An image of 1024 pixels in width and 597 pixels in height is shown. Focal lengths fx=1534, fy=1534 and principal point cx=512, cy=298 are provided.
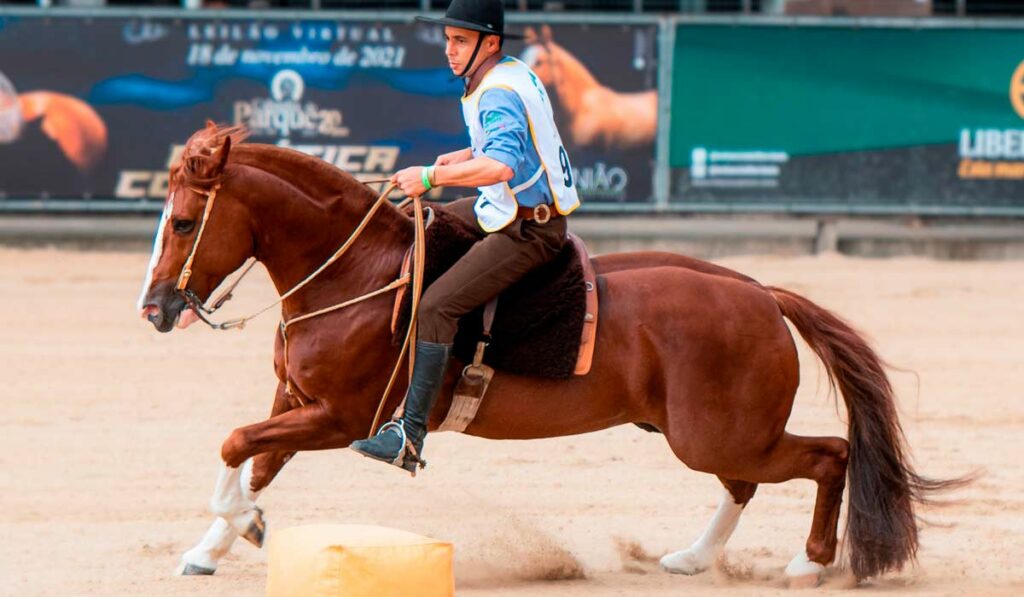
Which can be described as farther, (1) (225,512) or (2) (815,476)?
(2) (815,476)

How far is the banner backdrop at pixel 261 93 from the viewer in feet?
46.5

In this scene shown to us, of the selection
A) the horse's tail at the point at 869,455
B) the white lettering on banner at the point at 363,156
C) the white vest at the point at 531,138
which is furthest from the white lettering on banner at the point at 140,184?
the horse's tail at the point at 869,455

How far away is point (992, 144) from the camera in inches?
582

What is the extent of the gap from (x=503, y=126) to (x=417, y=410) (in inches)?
45.0

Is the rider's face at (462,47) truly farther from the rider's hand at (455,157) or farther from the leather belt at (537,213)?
the leather belt at (537,213)

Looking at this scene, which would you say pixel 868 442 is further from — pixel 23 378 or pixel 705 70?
pixel 705 70

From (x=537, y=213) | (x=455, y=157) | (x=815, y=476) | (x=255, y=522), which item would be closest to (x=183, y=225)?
(x=455, y=157)

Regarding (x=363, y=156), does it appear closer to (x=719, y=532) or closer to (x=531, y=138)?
(x=719, y=532)

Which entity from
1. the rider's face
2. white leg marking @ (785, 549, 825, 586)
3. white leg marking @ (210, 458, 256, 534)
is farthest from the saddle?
white leg marking @ (785, 549, 825, 586)

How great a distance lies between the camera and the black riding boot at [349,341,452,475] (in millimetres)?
5832

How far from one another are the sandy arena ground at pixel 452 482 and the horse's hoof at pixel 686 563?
5 cm

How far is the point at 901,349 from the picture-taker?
11.4 metres

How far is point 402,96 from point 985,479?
7.80 metres

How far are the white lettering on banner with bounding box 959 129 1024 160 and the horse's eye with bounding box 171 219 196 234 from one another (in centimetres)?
1052
